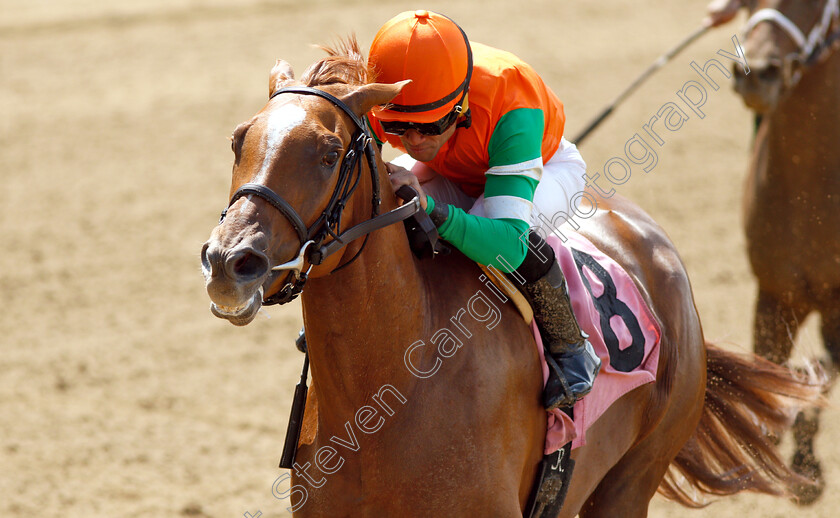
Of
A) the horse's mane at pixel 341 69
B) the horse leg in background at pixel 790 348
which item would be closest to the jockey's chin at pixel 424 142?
the horse's mane at pixel 341 69

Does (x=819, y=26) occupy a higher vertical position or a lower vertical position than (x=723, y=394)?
higher

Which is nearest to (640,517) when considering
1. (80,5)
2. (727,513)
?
(727,513)

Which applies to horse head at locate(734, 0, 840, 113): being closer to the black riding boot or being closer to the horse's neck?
the black riding boot

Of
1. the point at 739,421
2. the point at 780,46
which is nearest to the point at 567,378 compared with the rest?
the point at 739,421

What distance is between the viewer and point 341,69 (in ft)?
7.72

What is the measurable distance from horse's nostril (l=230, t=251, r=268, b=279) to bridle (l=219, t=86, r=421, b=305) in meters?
0.03

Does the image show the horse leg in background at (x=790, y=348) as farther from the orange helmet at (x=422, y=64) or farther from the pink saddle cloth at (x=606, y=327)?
the orange helmet at (x=422, y=64)

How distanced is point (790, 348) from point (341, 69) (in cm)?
342

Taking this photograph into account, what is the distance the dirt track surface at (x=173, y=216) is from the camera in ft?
16.0

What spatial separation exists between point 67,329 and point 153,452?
1.60 m

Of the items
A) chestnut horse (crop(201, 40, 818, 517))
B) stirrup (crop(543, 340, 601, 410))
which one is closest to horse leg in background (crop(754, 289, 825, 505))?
chestnut horse (crop(201, 40, 818, 517))

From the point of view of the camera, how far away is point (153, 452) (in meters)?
4.98

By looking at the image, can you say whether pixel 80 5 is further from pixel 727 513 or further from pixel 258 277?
pixel 258 277

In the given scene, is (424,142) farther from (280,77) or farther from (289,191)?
(289,191)
